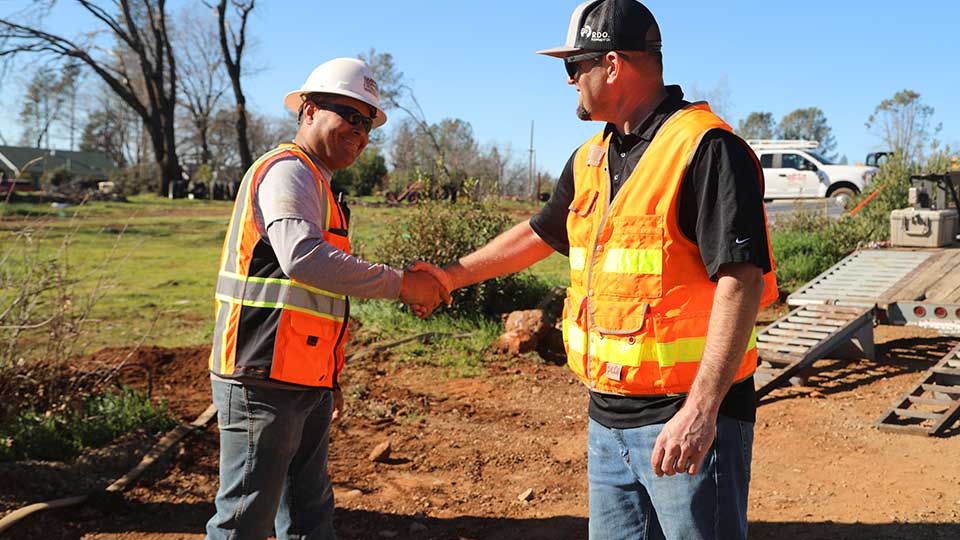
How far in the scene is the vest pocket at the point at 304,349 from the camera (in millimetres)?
2908

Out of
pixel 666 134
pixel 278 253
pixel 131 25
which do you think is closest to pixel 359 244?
pixel 278 253

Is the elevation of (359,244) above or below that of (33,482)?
above

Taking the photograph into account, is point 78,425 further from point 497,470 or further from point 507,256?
point 507,256

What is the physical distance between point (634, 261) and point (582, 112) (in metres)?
0.56

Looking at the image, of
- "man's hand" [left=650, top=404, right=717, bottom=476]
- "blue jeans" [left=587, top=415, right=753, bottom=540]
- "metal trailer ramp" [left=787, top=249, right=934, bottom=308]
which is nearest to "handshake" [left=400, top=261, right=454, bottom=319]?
"blue jeans" [left=587, top=415, right=753, bottom=540]

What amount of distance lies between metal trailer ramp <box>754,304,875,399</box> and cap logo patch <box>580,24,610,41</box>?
512 cm

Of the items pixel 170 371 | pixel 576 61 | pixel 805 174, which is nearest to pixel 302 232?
pixel 576 61

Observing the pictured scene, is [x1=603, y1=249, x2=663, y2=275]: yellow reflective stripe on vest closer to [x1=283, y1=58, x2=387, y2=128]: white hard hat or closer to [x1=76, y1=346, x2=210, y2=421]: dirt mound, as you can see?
[x1=283, y1=58, x2=387, y2=128]: white hard hat

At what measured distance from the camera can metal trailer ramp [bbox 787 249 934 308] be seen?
8.25m

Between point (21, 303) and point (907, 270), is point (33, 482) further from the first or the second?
point (907, 270)

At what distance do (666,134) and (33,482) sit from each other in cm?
411

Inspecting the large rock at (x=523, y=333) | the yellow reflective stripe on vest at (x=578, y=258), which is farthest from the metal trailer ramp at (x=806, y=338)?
the yellow reflective stripe on vest at (x=578, y=258)

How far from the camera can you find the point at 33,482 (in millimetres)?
4594

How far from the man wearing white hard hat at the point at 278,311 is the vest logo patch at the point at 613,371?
103 cm
